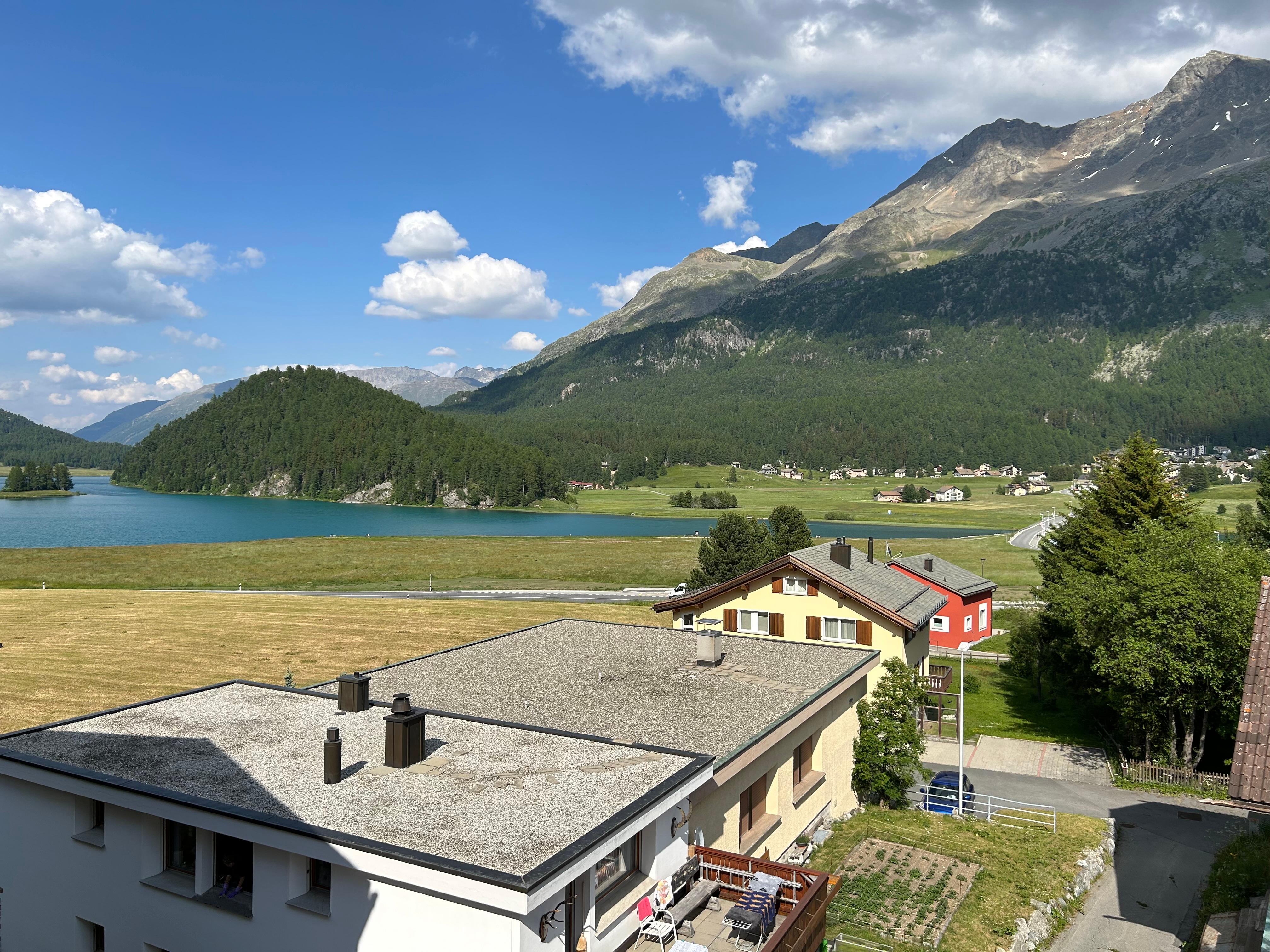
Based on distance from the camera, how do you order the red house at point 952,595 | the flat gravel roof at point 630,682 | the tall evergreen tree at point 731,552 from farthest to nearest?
the tall evergreen tree at point 731,552 < the red house at point 952,595 < the flat gravel roof at point 630,682

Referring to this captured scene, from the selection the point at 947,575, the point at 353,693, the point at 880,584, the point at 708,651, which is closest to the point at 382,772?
the point at 353,693

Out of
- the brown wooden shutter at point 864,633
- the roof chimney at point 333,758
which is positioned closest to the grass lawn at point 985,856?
the brown wooden shutter at point 864,633

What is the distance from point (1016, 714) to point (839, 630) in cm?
1553

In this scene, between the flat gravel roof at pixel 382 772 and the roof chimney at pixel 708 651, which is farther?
the roof chimney at pixel 708 651

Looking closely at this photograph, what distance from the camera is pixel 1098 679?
36000mm

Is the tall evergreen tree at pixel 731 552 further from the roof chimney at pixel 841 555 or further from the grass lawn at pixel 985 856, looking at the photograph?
the grass lawn at pixel 985 856

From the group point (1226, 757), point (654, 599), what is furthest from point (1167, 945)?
point (654, 599)

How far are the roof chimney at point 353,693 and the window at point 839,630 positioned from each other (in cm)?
2014

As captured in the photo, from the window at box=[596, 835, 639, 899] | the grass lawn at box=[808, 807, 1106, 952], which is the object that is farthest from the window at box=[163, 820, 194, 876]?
the grass lawn at box=[808, 807, 1106, 952]

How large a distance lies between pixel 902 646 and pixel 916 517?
150 metres

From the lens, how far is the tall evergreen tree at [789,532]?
6419 cm

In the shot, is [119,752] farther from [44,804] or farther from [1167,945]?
[1167,945]

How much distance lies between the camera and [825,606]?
1240 inches

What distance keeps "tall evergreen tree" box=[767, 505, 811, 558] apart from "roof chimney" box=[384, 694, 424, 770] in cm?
5089
